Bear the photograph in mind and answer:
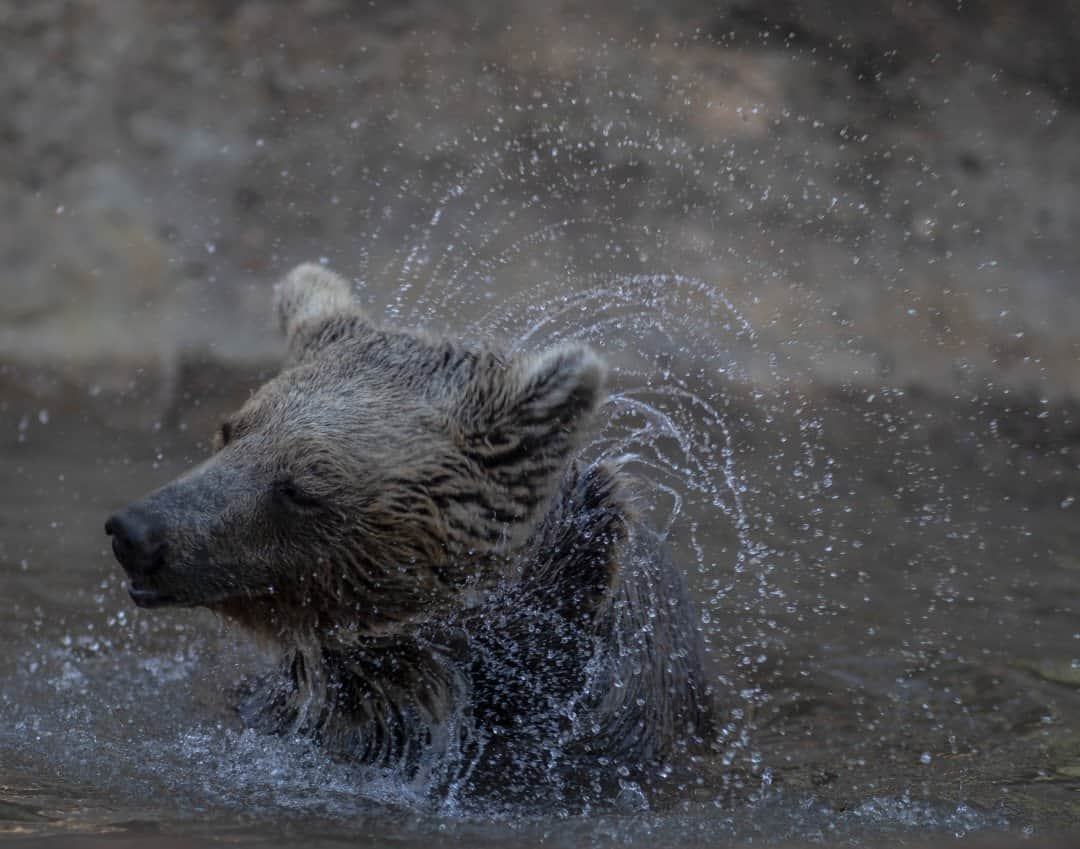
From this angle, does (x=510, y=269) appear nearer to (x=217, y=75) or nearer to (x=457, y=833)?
(x=217, y=75)

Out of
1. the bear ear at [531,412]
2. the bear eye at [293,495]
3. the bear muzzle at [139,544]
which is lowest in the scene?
the bear muzzle at [139,544]

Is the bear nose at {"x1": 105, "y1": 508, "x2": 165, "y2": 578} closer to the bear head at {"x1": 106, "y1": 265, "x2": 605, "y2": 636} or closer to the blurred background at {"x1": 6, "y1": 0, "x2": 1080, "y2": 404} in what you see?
the bear head at {"x1": 106, "y1": 265, "x2": 605, "y2": 636}

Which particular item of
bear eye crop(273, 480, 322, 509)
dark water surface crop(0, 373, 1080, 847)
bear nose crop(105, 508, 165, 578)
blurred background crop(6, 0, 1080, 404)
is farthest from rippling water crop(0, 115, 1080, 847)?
bear eye crop(273, 480, 322, 509)

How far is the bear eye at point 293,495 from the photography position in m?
3.88

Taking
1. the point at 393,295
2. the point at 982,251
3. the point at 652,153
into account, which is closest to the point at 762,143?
the point at 652,153

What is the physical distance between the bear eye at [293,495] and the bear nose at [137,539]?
354mm

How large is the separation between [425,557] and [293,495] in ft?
1.35

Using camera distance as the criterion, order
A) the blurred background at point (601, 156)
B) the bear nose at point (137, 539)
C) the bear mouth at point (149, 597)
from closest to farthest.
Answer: the bear nose at point (137, 539) < the bear mouth at point (149, 597) < the blurred background at point (601, 156)

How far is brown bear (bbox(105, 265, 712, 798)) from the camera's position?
3.89m

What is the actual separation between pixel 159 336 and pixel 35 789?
6437 millimetres

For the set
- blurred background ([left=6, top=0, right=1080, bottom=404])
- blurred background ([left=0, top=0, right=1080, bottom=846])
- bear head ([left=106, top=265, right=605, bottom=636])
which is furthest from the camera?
blurred background ([left=6, top=0, right=1080, bottom=404])

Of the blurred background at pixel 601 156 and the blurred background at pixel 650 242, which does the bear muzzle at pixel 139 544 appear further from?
the blurred background at pixel 601 156

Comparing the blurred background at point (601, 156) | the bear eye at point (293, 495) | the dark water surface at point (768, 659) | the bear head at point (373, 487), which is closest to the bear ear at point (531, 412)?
the bear head at point (373, 487)

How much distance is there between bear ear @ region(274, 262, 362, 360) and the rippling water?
1.51 feet
